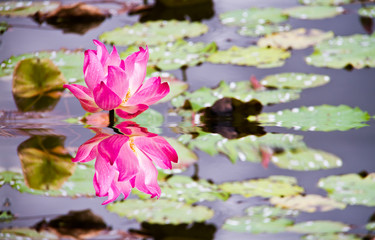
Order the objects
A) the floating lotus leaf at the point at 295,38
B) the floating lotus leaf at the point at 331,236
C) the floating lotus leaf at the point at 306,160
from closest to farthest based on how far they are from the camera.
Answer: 1. the floating lotus leaf at the point at 331,236
2. the floating lotus leaf at the point at 306,160
3. the floating lotus leaf at the point at 295,38

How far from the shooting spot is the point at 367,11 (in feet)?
4.64

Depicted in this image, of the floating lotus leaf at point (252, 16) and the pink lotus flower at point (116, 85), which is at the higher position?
the floating lotus leaf at point (252, 16)

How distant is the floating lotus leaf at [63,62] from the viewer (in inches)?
43.3

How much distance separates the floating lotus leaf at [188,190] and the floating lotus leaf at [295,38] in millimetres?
782

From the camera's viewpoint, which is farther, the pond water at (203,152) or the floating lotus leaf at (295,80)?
the floating lotus leaf at (295,80)

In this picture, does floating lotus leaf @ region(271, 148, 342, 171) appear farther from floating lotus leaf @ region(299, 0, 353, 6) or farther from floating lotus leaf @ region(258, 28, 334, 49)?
floating lotus leaf @ region(299, 0, 353, 6)

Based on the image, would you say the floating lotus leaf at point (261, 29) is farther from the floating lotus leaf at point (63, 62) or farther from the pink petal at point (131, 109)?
the pink petal at point (131, 109)

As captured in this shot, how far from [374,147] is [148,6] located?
104 cm

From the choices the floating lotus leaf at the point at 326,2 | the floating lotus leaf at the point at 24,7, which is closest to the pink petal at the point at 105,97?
the floating lotus leaf at the point at 24,7

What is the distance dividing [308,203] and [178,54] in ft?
2.48

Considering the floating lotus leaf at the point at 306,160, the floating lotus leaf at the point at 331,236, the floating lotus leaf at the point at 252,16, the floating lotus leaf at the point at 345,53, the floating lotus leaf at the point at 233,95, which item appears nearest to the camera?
the floating lotus leaf at the point at 331,236

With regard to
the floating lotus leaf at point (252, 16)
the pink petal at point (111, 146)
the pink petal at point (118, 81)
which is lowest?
the pink petal at point (111, 146)

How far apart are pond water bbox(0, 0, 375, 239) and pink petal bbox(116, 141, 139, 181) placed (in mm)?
34

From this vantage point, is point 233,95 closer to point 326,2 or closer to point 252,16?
point 252,16
